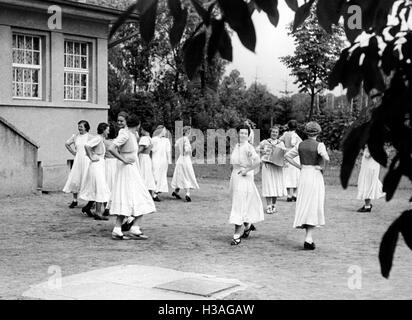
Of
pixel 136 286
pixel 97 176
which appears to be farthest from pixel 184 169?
pixel 136 286

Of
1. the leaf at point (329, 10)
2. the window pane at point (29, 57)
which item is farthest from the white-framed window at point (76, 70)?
the leaf at point (329, 10)

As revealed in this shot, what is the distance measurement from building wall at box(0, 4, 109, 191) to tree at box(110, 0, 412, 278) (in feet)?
56.8

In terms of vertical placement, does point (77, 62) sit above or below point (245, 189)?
above


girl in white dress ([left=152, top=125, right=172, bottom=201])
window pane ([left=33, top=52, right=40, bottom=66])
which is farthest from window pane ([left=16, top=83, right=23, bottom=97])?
girl in white dress ([left=152, top=125, right=172, bottom=201])

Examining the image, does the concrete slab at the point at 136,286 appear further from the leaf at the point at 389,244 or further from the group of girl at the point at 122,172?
the leaf at the point at 389,244

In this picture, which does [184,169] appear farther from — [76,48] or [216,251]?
[216,251]

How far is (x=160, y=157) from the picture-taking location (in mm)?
18453

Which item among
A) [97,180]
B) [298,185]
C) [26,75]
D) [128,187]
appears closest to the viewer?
[298,185]

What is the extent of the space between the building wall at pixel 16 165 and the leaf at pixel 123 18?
1552 cm

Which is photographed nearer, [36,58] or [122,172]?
[122,172]

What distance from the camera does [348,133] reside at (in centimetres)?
218

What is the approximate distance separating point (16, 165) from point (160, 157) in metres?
3.79
